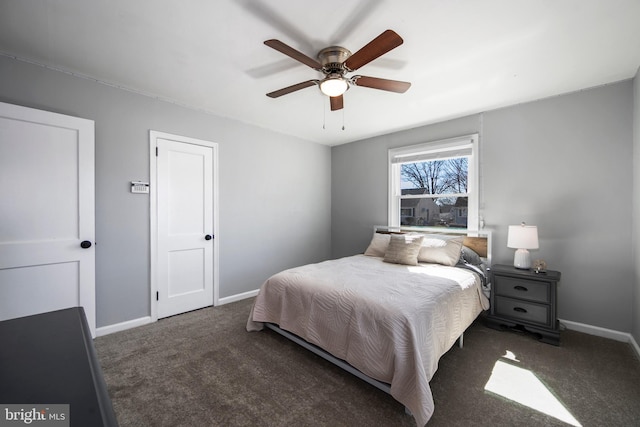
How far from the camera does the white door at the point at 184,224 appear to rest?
123 inches

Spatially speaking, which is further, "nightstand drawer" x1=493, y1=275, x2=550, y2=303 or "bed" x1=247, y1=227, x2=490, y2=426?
"nightstand drawer" x1=493, y1=275, x2=550, y2=303

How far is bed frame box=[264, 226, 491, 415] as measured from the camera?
6.35 feet

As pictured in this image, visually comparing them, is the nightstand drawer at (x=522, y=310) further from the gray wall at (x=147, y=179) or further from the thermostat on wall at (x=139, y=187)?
the thermostat on wall at (x=139, y=187)

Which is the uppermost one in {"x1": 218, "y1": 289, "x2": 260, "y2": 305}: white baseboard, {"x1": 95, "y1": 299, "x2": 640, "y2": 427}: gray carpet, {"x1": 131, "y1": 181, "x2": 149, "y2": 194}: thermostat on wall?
{"x1": 131, "y1": 181, "x2": 149, "y2": 194}: thermostat on wall

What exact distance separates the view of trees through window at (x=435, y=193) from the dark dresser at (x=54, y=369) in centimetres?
391

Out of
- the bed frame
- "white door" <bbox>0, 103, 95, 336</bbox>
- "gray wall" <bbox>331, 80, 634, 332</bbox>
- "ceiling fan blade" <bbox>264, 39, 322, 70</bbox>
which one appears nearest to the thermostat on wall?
"white door" <bbox>0, 103, 95, 336</bbox>

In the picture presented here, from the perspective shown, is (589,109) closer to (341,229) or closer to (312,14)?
(312,14)

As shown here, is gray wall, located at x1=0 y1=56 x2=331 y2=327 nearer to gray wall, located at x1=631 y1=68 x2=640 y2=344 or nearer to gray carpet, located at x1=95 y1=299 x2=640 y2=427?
gray carpet, located at x1=95 y1=299 x2=640 y2=427

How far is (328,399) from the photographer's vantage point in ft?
6.03

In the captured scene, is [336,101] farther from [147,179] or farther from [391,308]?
[147,179]

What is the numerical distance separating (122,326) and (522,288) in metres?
4.22

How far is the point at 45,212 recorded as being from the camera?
2.33 metres

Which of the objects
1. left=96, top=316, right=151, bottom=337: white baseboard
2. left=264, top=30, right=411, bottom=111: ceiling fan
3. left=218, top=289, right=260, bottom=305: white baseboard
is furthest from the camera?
left=218, top=289, right=260, bottom=305: white baseboard

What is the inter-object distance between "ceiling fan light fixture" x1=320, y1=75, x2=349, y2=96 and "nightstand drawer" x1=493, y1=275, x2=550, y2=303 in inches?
101
